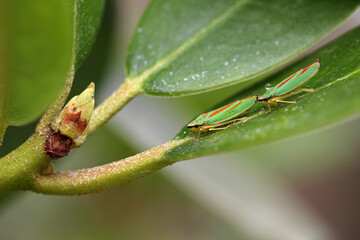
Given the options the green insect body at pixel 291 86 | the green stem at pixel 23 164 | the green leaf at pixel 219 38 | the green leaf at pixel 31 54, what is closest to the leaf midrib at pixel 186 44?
the green leaf at pixel 219 38

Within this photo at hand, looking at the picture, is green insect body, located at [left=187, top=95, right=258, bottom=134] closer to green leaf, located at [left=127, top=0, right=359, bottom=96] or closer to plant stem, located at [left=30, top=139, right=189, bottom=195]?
green leaf, located at [left=127, top=0, right=359, bottom=96]

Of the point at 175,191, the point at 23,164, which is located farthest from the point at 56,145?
the point at 175,191

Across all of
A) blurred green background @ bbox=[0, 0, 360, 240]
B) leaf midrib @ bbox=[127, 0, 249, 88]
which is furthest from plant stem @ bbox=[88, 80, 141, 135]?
blurred green background @ bbox=[0, 0, 360, 240]

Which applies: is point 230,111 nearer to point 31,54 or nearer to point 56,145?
point 56,145

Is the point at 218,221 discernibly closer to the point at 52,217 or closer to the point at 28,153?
the point at 52,217

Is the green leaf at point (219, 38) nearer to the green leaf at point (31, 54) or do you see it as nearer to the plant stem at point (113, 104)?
the plant stem at point (113, 104)

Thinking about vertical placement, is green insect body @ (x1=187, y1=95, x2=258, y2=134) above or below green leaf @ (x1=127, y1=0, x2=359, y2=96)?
below
